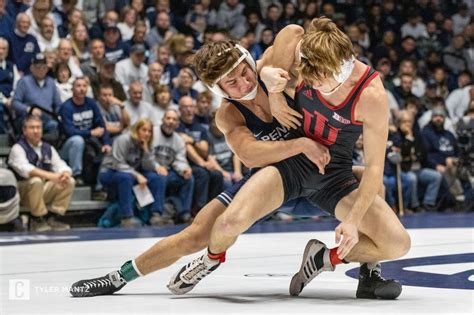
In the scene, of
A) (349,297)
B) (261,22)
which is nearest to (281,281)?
(349,297)

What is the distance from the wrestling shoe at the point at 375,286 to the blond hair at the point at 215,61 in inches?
42.8

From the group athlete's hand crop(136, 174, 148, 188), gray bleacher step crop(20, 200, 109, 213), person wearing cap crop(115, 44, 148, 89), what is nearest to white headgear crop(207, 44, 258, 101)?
athlete's hand crop(136, 174, 148, 188)

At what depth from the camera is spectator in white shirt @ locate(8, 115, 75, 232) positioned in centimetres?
894

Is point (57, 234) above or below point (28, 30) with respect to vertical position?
below

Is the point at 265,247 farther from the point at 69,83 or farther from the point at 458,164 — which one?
the point at 458,164

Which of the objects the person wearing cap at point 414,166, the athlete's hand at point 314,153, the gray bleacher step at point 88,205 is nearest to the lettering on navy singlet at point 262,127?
the athlete's hand at point 314,153

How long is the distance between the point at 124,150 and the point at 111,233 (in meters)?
1.23

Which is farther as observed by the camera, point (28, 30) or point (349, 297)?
point (28, 30)

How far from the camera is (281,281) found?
16.8 ft

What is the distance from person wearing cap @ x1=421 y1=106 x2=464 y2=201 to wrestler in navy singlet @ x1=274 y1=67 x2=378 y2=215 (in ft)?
25.5

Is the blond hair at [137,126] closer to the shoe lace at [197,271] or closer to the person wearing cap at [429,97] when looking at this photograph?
the person wearing cap at [429,97]

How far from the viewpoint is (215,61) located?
4.41 meters

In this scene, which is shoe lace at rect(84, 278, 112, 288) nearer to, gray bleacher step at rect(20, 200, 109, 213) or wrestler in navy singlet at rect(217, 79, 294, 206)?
wrestler in navy singlet at rect(217, 79, 294, 206)

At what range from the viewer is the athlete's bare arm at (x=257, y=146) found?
4398mm
